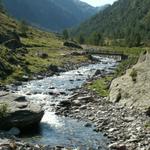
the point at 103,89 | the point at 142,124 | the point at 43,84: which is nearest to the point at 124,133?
the point at 142,124

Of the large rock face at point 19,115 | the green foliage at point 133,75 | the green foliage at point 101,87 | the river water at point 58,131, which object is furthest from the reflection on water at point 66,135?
the green foliage at point 101,87

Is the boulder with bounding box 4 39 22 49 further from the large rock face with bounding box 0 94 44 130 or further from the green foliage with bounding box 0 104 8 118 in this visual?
the green foliage with bounding box 0 104 8 118

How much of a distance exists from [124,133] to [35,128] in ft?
32.9

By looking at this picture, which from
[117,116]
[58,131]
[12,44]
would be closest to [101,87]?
[117,116]

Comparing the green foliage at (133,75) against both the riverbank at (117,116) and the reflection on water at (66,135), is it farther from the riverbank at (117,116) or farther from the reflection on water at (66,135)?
the reflection on water at (66,135)

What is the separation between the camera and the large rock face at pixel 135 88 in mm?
55716

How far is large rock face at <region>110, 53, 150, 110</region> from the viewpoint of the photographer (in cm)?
5572

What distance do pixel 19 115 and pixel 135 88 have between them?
19406 millimetres

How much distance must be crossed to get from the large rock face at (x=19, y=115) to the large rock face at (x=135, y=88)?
1405cm

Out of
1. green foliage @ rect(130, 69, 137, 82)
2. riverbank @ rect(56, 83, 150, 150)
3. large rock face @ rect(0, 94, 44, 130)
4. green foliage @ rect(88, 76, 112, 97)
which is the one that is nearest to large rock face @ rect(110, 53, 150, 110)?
green foliage @ rect(130, 69, 137, 82)

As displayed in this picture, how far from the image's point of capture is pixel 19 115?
4600 cm

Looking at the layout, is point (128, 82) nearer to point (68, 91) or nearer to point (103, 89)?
point (103, 89)

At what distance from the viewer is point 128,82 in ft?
206

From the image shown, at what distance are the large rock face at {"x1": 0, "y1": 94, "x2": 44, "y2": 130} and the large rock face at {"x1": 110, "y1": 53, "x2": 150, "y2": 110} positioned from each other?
46.1 ft
